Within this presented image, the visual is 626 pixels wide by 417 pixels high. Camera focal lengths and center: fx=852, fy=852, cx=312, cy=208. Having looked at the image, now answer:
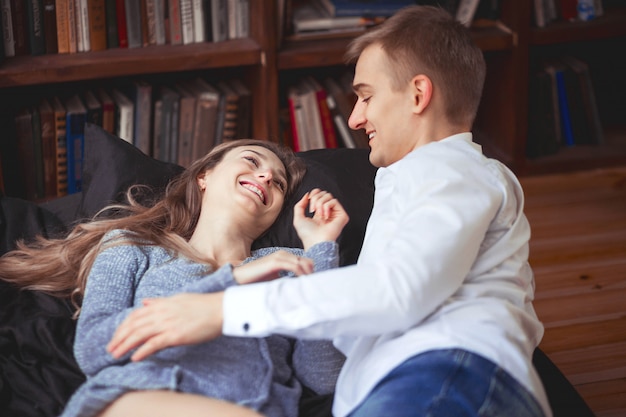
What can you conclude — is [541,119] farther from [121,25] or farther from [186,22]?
[121,25]

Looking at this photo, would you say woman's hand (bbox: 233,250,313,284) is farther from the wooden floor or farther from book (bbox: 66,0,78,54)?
book (bbox: 66,0,78,54)

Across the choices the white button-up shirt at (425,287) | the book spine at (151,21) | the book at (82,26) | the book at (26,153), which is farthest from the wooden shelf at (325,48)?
the white button-up shirt at (425,287)

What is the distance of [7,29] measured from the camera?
2697 mm

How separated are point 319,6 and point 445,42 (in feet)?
5.03

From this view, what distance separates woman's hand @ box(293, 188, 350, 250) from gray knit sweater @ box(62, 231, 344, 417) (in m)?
0.05

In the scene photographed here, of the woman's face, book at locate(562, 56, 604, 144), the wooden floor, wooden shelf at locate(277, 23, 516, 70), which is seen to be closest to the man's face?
the woman's face

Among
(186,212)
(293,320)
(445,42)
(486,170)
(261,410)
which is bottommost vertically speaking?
(261,410)

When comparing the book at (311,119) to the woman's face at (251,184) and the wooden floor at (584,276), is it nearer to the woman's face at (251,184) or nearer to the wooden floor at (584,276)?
the wooden floor at (584,276)

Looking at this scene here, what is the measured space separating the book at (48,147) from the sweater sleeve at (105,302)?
50.3 inches

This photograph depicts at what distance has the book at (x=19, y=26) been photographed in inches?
106

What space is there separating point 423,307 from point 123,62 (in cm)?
176

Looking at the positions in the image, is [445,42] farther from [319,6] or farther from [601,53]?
[601,53]

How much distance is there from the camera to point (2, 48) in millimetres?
2699

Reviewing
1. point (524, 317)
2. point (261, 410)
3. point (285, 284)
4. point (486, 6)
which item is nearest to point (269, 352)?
point (261, 410)
